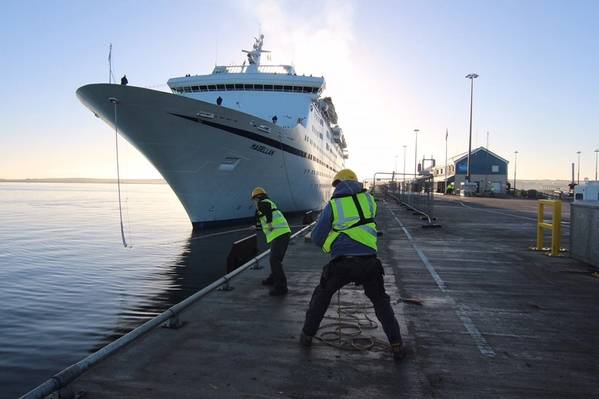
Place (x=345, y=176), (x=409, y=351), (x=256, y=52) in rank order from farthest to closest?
(x=256, y=52), (x=345, y=176), (x=409, y=351)

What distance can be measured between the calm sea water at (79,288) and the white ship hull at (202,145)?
1.76 metres

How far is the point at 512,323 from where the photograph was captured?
4.98 m

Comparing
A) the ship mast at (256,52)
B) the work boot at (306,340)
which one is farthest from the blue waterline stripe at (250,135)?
the work boot at (306,340)

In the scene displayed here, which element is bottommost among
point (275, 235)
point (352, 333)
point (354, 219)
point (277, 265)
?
point (352, 333)

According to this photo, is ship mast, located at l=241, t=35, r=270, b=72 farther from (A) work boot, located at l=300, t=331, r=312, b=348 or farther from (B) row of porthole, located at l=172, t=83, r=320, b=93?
(A) work boot, located at l=300, t=331, r=312, b=348

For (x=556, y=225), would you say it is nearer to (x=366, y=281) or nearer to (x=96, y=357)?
(x=366, y=281)

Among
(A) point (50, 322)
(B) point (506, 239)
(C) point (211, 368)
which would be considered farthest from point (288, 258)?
(B) point (506, 239)

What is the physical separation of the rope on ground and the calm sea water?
342cm

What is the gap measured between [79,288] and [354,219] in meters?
8.45

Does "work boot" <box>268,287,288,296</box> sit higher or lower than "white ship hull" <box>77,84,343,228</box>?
lower

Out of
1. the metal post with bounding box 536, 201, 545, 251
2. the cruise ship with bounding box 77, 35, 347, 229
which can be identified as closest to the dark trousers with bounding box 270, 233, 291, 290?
the metal post with bounding box 536, 201, 545, 251

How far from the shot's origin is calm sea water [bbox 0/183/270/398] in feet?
20.1

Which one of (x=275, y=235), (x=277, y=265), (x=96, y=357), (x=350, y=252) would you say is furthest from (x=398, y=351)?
(x=275, y=235)

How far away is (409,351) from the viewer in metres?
4.08
